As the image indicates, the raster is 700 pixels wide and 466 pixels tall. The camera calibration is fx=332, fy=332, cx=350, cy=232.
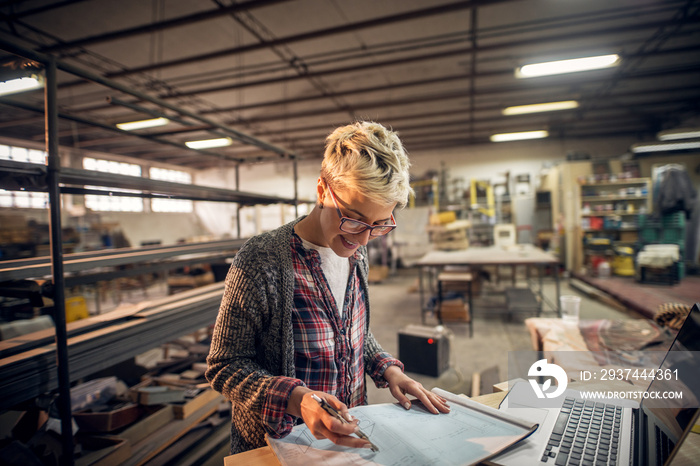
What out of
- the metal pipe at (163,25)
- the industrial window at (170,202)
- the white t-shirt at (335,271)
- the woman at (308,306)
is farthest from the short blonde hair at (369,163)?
the industrial window at (170,202)

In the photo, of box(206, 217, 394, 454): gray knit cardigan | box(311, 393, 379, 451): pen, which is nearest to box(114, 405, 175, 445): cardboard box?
box(206, 217, 394, 454): gray knit cardigan

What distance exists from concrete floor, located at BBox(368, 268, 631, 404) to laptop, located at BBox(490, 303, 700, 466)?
211cm

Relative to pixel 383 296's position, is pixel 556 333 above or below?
above

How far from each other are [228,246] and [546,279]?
8.00 meters

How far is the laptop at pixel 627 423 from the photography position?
1.96 feet

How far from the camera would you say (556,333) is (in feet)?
6.86

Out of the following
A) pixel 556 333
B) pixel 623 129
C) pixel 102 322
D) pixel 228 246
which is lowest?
pixel 556 333

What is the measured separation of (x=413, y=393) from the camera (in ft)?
2.93

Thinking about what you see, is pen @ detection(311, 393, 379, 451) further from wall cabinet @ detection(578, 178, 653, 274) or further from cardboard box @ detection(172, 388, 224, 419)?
wall cabinet @ detection(578, 178, 653, 274)

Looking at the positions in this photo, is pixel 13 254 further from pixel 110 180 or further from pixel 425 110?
pixel 425 110

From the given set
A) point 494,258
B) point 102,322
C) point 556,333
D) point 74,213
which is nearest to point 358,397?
point 102,322

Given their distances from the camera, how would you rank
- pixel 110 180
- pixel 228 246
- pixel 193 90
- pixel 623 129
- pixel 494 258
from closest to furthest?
pixel 110 180
pixel 228 246
pixel 494 258
pixel 193 90
pixel 623 129

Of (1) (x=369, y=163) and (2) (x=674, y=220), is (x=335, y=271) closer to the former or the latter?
(1) (x=369, y=163)

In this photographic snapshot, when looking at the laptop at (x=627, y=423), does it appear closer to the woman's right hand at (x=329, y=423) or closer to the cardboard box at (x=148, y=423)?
the woman's right hand at (x=329, y=423)
